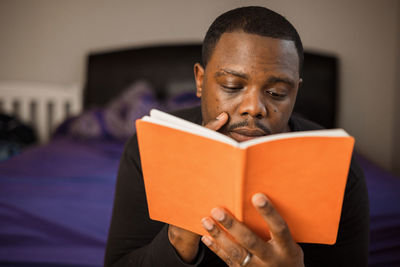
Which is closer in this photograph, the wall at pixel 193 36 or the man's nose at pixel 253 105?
the man's nose at pixel 253 105

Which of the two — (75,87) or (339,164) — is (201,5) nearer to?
(75,87)

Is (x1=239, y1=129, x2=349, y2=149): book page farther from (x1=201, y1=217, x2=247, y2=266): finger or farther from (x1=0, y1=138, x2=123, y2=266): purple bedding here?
(x1=0, y1=138, x2=123, y2=266): purple bedding

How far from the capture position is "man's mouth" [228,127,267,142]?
0.63 metres

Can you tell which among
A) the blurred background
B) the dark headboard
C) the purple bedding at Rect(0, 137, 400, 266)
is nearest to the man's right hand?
the purple bedding at Rect(0, 137, 400, 266)

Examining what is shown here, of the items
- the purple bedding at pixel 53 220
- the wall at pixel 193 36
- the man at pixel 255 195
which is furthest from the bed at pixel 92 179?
the man at pixel 255 195

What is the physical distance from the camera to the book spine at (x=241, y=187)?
0.45m

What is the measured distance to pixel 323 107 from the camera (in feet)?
7.27

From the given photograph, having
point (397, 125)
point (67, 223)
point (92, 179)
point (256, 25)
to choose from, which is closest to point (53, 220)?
point (67, 223)

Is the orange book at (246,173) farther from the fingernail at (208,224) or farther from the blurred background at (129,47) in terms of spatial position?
the blurred background at (129,47)

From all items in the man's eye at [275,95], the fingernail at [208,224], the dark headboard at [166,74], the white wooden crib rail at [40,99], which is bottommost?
the white wooden crib rail at [40,99]

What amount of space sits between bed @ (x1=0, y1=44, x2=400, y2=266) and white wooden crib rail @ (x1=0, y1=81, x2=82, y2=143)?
1.22 ft

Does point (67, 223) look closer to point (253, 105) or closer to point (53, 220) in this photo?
point (53, 220)

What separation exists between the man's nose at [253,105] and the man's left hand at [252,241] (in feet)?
0.58

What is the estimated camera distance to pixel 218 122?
0.62 m
